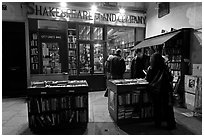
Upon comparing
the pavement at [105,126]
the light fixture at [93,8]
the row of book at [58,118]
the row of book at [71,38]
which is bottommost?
the pavement at [105,126]

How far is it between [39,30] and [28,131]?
12.6 feet

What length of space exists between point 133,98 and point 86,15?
13.7 ft

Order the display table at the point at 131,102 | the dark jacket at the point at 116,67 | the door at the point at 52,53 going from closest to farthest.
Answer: the display table at the point at 131,102 < the dark jacket at the point at 116,67 < the door at the point at 52,53

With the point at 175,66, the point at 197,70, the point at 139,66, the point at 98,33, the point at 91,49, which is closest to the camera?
the point at 197,70

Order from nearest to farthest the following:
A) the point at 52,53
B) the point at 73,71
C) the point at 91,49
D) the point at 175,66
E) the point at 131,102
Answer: the point at 131,102, the point at 175,66, the point at 52,53, the point at 73,71, the point at 91,49

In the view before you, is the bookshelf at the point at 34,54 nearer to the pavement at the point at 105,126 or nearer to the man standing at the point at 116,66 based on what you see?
the pavement at the point at 105,126

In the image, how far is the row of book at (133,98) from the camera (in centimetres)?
322

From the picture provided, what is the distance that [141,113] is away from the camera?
3.36 metres

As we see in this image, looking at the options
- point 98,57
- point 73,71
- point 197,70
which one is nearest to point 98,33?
point 98,57

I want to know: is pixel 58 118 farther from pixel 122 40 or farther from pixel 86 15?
pixel 122 40

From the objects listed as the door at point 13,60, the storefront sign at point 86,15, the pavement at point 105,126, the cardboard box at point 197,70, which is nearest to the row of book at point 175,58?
the cardboard box at point 197,70

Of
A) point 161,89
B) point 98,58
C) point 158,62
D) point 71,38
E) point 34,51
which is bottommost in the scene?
point 161,89

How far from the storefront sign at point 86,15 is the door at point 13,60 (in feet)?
2.38

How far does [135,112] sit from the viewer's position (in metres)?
3.33
